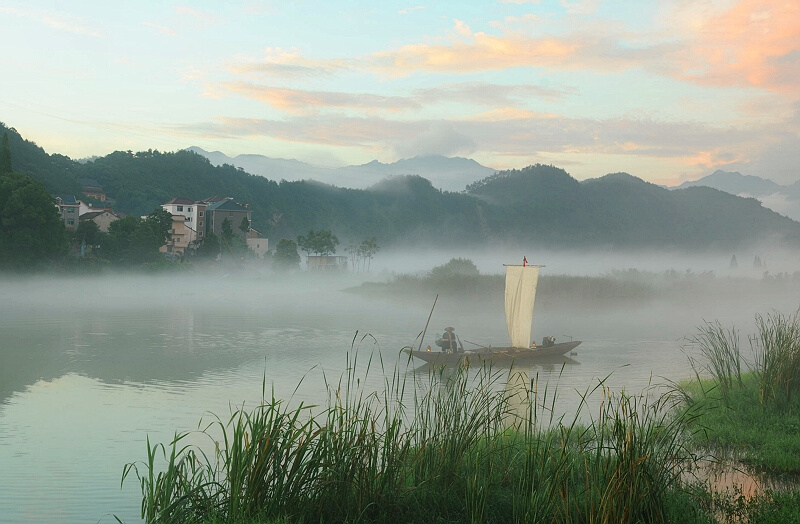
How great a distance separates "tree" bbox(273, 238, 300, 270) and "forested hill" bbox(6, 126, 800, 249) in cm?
3128

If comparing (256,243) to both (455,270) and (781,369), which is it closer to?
(455,270)

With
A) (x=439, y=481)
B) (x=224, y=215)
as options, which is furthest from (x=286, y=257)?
(x=439, y=481)

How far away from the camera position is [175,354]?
77.6 ft

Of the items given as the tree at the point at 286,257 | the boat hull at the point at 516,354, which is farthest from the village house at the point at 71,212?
the boat hull at the point at 516,354

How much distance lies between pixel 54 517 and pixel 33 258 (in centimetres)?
4121

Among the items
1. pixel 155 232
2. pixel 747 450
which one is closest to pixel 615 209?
pixel 155 232

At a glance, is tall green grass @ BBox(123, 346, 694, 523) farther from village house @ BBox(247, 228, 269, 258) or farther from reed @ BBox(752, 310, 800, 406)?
village house @ BBox(247, 228, 269, 258)

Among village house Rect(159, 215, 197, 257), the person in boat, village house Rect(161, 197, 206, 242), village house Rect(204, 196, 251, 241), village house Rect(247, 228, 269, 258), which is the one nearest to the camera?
the person in boat

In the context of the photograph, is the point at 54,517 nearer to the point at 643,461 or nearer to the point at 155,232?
the point at 643,461

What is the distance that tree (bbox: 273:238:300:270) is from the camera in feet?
222

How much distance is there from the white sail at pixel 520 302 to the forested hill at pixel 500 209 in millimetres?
77449

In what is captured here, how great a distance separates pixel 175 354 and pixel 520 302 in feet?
37.1

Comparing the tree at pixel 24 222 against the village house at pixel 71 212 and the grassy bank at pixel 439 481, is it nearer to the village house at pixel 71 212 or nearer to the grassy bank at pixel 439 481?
the village house at pixel 71 212

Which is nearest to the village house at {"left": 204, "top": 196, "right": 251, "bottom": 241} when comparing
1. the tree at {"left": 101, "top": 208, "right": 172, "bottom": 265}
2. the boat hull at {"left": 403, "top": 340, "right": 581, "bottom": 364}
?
the tree at {"left": 101, "top": 208, "right": 172, "bottom": 265}
